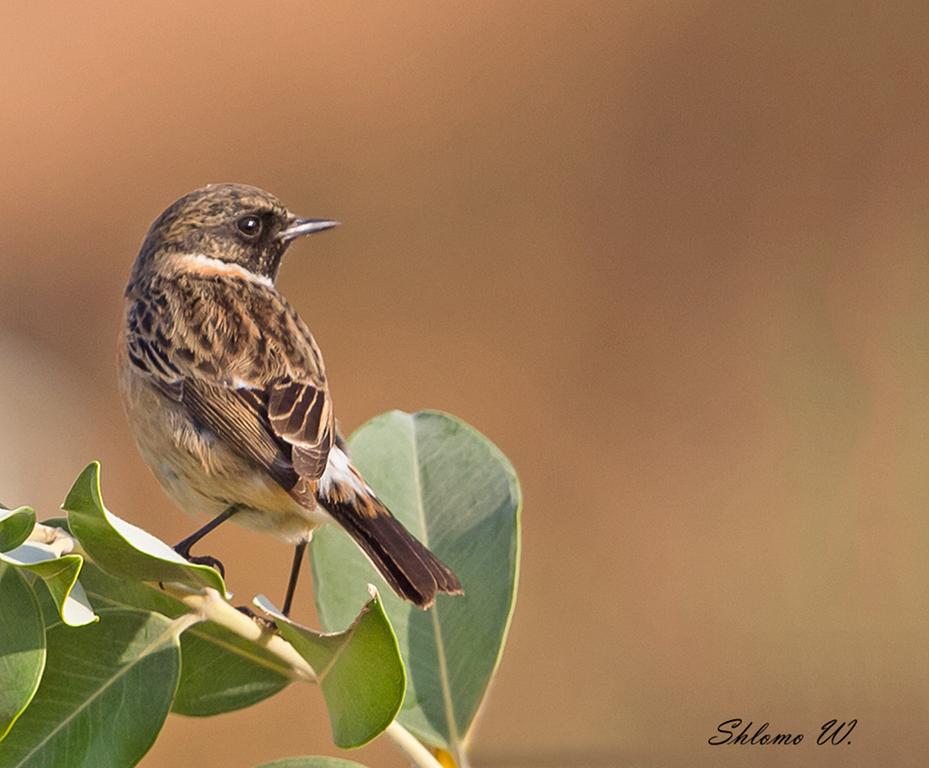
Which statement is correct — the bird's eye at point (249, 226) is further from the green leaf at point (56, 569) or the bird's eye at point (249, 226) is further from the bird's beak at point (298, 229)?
the green leaf at point (56, 569)

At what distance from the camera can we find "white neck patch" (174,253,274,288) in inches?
142

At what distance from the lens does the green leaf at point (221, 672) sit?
175 cm

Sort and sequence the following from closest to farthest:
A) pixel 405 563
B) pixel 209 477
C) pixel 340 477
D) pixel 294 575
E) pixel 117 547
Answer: pixel 117 547 < pixel 405 563 < pixel 340 477 < pixel 209 477 < pixel 294 575

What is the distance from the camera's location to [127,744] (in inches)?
62.8

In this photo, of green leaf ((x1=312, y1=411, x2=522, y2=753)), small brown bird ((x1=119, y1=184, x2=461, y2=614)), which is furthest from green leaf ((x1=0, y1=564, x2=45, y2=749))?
small brown bird ((x1=119, y1=184, x2=461, y2=614))

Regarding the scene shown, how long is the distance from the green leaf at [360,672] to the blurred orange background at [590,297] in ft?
14.5

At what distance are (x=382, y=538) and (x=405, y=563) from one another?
18cm

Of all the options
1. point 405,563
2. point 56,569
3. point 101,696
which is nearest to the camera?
point 56,569

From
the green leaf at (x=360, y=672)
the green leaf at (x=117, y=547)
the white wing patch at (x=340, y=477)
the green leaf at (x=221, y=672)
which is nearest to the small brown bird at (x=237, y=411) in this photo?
the white wing patch at (x=340, y=477)

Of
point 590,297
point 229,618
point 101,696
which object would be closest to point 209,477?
point 101,696

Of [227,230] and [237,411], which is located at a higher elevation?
[227,230]

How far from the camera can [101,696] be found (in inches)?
64.5

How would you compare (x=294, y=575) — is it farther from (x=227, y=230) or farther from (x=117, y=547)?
(x=117, y=547)

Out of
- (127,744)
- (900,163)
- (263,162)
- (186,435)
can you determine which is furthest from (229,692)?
(263,162)
